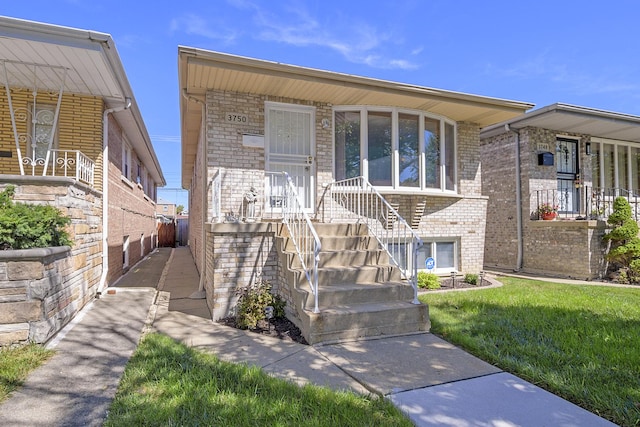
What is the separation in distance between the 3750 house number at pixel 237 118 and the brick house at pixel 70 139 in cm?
196

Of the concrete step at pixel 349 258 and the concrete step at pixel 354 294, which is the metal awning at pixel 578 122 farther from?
the concrete step at pixel 354 294

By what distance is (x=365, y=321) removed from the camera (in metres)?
4.40

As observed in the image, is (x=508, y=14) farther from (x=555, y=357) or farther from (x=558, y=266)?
(x=555, y=357)

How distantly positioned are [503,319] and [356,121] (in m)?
4.68

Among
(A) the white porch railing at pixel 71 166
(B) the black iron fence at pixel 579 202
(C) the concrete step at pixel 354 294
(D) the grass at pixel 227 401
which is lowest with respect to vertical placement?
(D) the grass at pixel 227 401

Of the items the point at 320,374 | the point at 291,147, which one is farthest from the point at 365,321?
the point at 291,147

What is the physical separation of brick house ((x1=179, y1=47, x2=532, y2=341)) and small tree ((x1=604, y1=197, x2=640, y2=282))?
11.4 feet

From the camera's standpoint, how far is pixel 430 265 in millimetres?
7641

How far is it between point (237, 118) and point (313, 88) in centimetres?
155

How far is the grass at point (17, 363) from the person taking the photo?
2953 mm

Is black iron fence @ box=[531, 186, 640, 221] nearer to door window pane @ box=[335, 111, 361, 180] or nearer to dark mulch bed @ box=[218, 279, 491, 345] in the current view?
door window pane @ box=[335, 111, 361, 180]

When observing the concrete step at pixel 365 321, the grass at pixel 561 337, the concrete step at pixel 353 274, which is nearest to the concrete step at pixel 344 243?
the concrete step at pixel 353 274

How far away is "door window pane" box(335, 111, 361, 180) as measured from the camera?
745 centimetres

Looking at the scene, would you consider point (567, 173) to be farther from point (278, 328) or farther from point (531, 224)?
point (278, 328)
